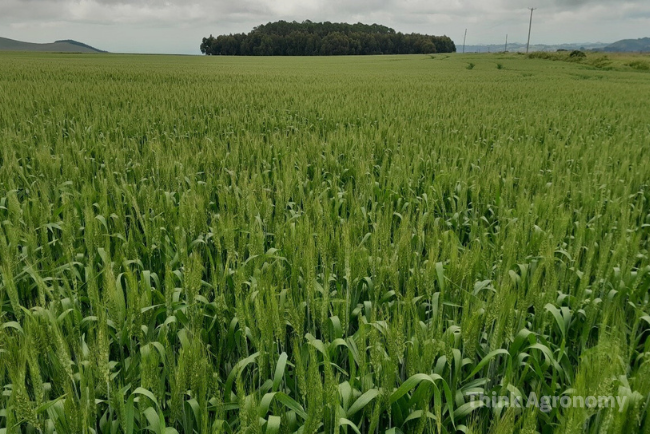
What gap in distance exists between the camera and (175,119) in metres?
9.11

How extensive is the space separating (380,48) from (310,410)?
100870mm

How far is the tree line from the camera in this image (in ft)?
288

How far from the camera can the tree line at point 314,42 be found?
3452 inches

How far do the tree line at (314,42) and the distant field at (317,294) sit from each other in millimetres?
85780

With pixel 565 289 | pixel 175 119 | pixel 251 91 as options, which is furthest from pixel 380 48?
pixel 565 289

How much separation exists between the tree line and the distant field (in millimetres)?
85780

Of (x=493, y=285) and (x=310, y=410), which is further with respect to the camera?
(x=493, y=285)

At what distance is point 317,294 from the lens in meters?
2.89

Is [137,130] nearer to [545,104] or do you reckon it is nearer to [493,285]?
[493,285]

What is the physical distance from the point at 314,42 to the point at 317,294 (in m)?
92.8
